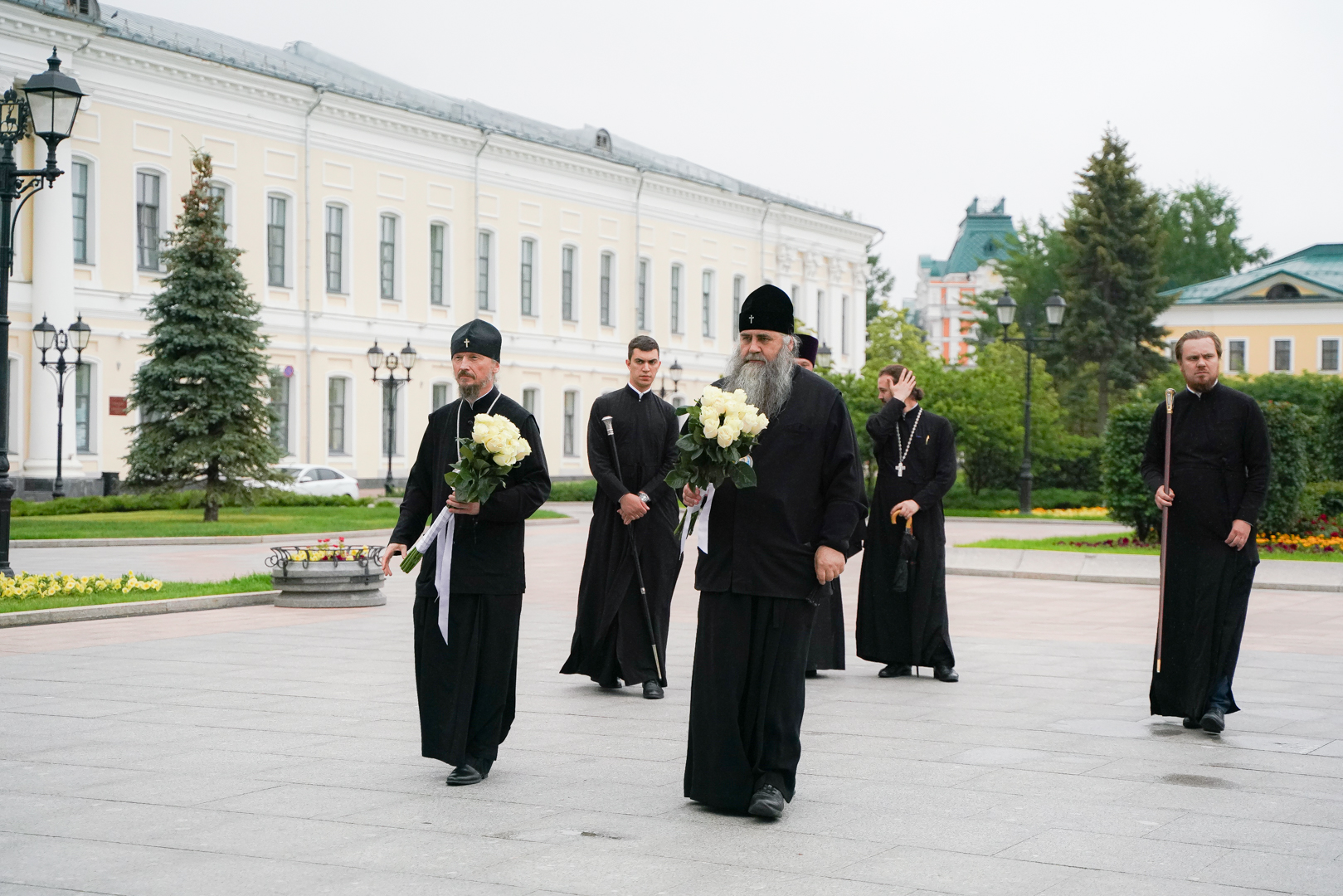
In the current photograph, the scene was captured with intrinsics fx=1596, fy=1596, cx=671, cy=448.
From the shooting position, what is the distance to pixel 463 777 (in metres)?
6.84

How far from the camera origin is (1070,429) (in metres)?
61.8

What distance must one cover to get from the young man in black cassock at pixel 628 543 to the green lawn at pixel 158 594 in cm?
575

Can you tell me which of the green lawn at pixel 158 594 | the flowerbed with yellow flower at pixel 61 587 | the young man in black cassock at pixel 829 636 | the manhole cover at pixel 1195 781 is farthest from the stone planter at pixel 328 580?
the manhole cover at pixel 1195 781

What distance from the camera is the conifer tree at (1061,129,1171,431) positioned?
62031mm

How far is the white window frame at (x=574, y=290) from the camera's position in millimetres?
52219

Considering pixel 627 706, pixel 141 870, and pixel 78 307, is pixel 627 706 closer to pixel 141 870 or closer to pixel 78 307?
pixel 141 870

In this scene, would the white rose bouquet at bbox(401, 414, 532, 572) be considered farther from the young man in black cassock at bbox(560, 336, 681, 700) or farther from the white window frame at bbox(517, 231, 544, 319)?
the white window frame at bbox(517, 231, 544, 319)

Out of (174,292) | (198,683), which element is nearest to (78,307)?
(174,292)

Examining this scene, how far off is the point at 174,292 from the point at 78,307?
7.30 meters

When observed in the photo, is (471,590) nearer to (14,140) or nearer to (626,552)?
(626,552)

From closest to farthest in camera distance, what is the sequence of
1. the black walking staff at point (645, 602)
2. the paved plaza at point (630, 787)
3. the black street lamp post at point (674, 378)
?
1. the paved plaza at point (630, 787)
2. the black walking staff at point (645, 602)
3. the black street lamp post at point (674, 378)

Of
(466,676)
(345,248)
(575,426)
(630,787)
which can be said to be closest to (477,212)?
(345,248)

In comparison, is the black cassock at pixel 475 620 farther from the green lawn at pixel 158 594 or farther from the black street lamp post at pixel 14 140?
the black street lamp post at pixel 14 140

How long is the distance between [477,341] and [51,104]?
362 inches
